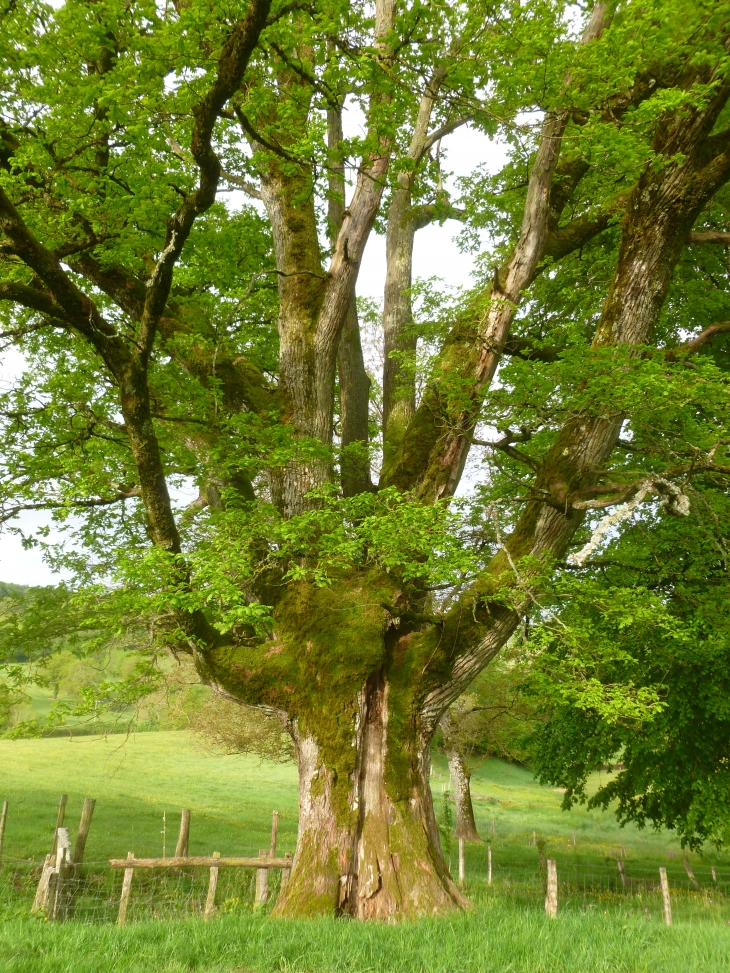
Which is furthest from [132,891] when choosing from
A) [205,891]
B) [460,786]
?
[460,786]

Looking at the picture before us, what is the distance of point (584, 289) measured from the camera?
11320mm

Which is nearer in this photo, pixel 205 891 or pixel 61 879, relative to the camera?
pixel 61 879

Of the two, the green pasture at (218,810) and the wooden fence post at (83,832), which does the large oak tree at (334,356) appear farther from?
the wooden fence post at (83,832)

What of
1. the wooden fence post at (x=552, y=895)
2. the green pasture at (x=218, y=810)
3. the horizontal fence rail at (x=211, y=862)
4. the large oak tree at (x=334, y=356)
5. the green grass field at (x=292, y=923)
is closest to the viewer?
the green grass field at (x=292, y=923)

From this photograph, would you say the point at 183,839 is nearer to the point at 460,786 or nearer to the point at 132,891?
the point at 132,891

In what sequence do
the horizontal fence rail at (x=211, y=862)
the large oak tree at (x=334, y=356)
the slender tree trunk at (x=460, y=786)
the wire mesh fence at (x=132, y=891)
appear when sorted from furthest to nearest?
1. the slender tree trunk at (x=460, y=786)
2. the wire mesh fence at (x=132, y=891)
3. the horizontal fence rail at (x=211, y=862)
4. the large oak tree at (x=334, y=356)

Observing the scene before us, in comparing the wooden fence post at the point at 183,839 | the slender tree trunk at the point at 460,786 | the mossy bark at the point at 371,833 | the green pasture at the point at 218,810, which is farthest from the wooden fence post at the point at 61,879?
the slender tree trunk at the point at 460,786

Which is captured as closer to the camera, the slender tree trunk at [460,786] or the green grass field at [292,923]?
the green grass field at [292,923]

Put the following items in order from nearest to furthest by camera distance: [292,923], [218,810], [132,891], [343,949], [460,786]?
[343,949] → [292,923] → [132,891] → [460,786] → [218,810]

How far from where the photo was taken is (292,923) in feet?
19.8

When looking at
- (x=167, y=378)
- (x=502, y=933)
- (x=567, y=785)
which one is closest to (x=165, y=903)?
(x=502, y=933)

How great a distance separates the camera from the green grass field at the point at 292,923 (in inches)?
200

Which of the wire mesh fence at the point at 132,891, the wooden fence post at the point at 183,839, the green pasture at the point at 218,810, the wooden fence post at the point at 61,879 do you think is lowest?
the green pasture at the point at 218,810

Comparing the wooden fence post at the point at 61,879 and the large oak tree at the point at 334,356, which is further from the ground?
the large oak tree at the point at 334,356
